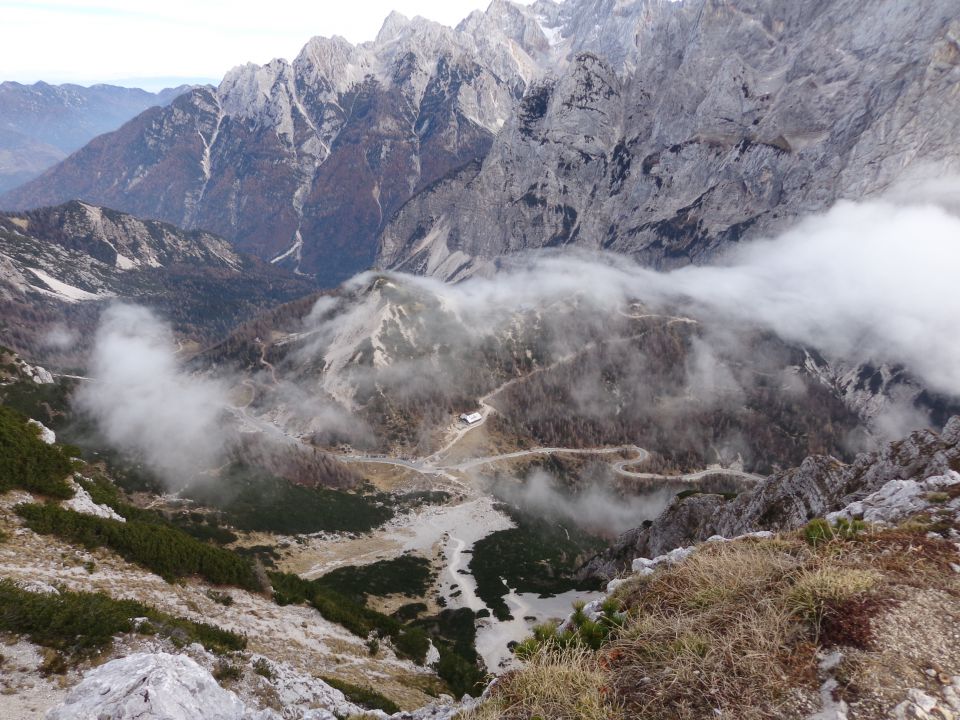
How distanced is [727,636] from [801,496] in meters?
55.5

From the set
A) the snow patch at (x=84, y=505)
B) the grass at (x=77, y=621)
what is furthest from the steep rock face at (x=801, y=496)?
the snow patch at (x=84, y=505)

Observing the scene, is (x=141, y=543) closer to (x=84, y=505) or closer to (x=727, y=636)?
(x=84, y=505)

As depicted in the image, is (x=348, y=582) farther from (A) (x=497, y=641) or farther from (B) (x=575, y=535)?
(B) (x=575, y=535)

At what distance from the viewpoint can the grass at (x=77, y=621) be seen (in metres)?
18.3

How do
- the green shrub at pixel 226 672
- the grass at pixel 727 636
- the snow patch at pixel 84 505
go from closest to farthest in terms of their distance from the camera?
the grass at pixel 727 636
the green shrub at pixel 226 672
the snow patch at pixel 84 505

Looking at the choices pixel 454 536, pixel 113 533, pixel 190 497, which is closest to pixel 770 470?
pixel 454 536

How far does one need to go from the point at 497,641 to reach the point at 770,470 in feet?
439

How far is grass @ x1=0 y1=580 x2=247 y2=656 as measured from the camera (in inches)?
719

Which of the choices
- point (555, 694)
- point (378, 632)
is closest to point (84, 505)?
point (378, 632)

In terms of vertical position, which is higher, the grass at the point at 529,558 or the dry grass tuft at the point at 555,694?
the dry grass tuft at the point at 555,694

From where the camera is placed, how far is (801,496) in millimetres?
54656

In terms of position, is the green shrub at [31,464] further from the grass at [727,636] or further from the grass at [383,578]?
the grass at [383,578]

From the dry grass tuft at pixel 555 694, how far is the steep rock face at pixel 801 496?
808 inches

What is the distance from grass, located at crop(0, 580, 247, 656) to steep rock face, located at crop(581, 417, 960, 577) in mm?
22989
